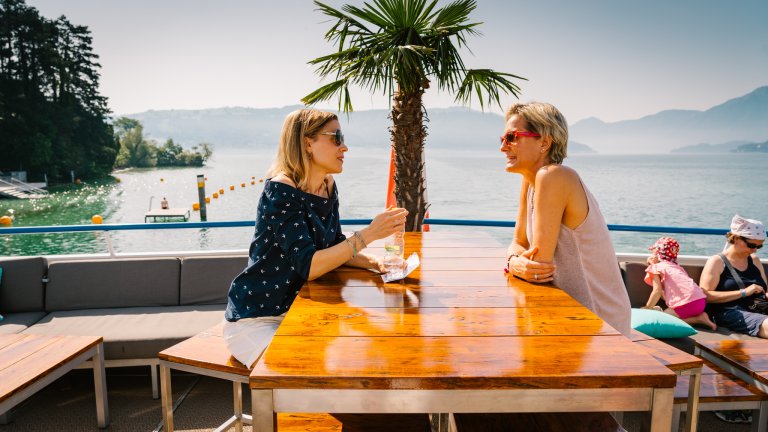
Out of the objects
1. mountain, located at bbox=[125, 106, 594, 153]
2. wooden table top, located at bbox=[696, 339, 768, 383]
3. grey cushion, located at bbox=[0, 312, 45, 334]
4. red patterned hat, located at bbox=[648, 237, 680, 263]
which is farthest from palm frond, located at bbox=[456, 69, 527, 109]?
mountain, located at bbox=[125, 106, 594, 153]

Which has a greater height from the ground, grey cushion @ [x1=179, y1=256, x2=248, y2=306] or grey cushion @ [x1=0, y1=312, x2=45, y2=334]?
grey cushion @ [x1=179, y1=256, x2=248, y2=306]

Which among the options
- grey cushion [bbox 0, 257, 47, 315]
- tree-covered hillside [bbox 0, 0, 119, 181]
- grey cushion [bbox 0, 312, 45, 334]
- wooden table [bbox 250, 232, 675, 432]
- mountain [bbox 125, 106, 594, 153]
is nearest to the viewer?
wooden table [bbox 250, 232, 675, 432]

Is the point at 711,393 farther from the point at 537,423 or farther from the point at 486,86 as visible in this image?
the point at 486,86

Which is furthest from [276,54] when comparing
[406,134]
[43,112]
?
[406,134]

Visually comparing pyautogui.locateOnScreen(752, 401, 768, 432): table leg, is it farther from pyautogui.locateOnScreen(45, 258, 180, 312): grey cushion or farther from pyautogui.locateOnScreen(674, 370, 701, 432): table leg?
pyautogui.locateOnScreen(45, 258, 180, 312): grey cushion

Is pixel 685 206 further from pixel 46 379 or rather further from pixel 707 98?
pixel 46 379

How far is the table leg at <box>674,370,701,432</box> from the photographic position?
1659 mm

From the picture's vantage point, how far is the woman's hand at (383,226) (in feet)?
5.19

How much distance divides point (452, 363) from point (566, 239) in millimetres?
862

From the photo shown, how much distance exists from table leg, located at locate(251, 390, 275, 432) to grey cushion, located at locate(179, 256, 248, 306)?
2.47m

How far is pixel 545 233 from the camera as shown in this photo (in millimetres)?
1574

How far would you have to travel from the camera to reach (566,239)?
161cm

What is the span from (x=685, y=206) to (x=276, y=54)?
1870 inches

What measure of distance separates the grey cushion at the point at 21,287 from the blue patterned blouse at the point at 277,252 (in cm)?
222
